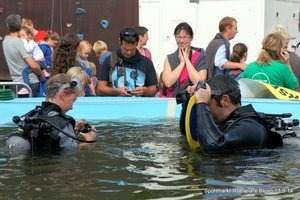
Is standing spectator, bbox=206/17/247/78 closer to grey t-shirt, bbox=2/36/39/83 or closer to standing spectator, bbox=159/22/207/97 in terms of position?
standing spectator, bbox=159/22/207/97

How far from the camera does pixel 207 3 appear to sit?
13562 millimetres

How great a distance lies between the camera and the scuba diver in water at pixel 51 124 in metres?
5.41

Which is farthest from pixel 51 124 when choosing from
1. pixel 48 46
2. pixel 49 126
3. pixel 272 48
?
pixel 48 46

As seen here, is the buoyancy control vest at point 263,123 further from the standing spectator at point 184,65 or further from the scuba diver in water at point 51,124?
the standing spectator at point 184,65

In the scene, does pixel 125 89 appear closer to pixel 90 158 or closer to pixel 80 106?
pixel 80 106

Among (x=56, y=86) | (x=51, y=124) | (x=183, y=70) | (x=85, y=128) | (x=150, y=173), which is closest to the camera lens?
(x=150, y=173)

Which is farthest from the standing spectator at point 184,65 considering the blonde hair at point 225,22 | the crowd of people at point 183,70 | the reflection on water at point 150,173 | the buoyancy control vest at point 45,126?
the buoyancy control vest at point 45,126

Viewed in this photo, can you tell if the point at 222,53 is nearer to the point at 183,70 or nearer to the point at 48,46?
the point at 183,70

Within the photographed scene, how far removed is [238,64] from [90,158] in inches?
190

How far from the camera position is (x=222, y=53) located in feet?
32.4

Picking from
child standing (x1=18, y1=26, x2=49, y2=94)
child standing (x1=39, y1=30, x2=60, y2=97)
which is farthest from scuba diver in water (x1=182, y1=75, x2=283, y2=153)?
child standing (x1=39, y1=30, x2=60, y2=97)

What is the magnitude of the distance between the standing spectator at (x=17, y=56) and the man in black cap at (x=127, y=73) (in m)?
1.64

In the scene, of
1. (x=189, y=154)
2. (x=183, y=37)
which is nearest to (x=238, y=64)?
(x=183, y=37)

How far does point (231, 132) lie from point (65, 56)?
12.4 feet
